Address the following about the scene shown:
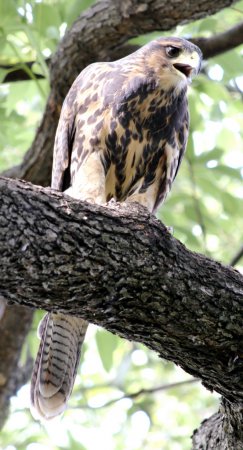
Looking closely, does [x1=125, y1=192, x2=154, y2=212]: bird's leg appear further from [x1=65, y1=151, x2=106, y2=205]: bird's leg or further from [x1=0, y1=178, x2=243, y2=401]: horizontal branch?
[x1=0, y1=178, x2=243, y2=401]: horizontal branch

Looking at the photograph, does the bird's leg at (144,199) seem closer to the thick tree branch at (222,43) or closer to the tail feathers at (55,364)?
the tail feathers at (55,364)

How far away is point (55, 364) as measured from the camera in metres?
4.37

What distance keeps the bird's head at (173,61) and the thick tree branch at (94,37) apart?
1.04 ft

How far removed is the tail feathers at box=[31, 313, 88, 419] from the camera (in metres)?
4.28

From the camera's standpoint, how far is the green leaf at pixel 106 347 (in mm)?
5078

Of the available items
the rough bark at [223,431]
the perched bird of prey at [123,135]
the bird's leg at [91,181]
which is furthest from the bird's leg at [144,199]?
the rough bark at [223,431]

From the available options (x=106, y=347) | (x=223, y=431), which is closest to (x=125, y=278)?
(x=223, y=431)

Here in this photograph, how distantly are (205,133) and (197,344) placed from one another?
13.3 ft

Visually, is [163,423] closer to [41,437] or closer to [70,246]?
[41,437]

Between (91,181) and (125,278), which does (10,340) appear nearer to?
(91,181)

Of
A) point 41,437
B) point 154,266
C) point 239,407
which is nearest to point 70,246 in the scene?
point 154,266

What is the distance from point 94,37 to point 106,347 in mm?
1761

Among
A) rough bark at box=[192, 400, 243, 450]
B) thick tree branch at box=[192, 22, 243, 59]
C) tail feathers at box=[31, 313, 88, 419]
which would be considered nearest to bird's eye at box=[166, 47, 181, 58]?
thick tree branch at box=[192, 22, 243, 59]

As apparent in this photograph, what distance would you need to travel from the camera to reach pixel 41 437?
6.34 m
